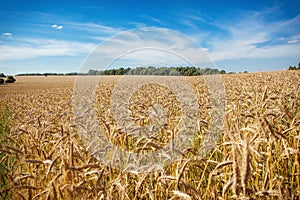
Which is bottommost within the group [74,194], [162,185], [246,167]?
[162,185]

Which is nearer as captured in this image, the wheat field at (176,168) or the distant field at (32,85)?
the wheat field at (176,168)

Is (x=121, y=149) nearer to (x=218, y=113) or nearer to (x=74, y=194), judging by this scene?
(x=74, y=194)

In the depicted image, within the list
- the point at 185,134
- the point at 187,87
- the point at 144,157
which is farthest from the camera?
the point at 187,87

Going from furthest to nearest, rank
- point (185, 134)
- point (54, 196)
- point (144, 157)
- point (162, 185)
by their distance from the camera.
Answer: point (185, 134), point (144, 157), point (162, 185), point (54, 196)

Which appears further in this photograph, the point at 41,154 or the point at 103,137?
the point at 103,137

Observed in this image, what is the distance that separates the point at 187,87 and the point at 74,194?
10856 mm

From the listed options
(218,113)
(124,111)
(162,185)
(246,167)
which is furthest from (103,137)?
(246,167)

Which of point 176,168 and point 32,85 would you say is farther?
point 32,85

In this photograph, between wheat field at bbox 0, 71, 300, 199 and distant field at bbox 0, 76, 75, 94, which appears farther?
distant field at bbox 0, 76, 75, 94

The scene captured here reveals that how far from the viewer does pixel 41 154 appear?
3.64m

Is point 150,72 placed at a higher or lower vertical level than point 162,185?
higher

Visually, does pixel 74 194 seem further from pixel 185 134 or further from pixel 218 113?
pixel 218 113

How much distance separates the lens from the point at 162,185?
9.39ft

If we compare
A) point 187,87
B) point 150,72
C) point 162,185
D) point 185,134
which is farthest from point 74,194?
point 187,87
